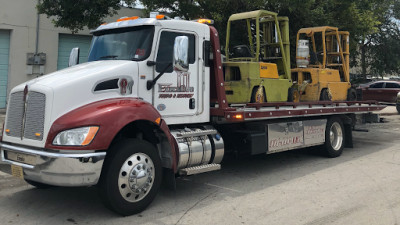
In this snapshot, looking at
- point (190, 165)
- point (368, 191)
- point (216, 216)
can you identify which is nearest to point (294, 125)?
point (368, 191)

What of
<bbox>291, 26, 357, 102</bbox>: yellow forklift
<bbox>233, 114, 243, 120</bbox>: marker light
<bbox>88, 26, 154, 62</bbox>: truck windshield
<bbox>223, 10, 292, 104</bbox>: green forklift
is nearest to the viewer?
<bbox>88, 26, 154, 62</bbox>: truck windshield

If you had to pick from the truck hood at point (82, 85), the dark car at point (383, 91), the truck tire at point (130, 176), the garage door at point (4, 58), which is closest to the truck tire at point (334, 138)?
the truck tire at point (130, 176)

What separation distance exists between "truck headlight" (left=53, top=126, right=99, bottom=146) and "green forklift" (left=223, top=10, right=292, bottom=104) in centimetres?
376

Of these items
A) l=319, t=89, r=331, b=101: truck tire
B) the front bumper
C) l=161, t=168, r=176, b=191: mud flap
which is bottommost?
l=161, t=168, r=176, b=191: mud flap

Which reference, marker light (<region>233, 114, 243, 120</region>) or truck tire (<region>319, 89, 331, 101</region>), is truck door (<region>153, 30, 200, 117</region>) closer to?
marker light (<region>233, 114, 243, 120</region>)

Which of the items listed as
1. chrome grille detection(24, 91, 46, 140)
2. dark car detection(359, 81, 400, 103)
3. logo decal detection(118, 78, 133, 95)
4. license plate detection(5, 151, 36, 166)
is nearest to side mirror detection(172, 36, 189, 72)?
logo decal detection(118, 78, 133, 95)

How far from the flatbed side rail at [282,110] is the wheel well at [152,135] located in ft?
4.43

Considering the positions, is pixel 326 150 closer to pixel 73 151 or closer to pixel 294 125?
pixel 294 125

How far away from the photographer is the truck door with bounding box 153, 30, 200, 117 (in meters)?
5.53

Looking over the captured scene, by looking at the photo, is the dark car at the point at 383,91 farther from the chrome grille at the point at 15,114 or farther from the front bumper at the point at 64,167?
the chrome grille at the point at 15,114

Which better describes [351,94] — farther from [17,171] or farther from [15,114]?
[17,171]

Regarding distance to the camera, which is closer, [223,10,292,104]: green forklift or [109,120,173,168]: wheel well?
[109,120,173,168]: wheel well

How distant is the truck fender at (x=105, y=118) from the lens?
4430 millimetres

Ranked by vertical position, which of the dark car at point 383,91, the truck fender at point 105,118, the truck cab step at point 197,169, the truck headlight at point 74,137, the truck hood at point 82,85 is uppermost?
the dark car at point 383,91
